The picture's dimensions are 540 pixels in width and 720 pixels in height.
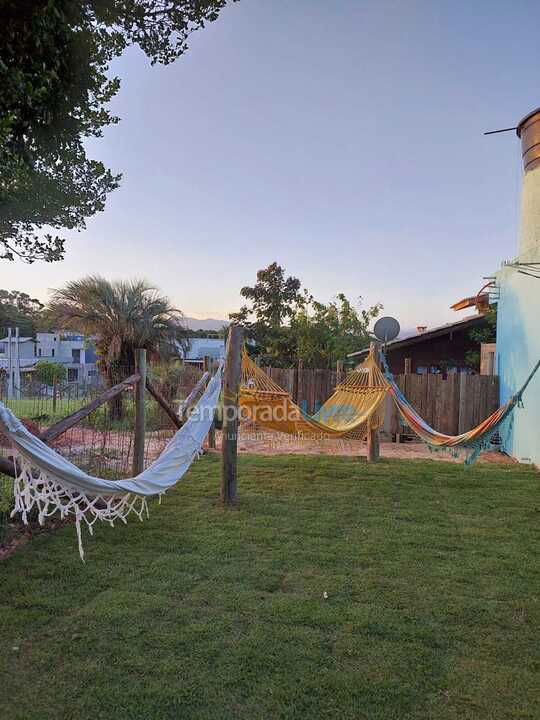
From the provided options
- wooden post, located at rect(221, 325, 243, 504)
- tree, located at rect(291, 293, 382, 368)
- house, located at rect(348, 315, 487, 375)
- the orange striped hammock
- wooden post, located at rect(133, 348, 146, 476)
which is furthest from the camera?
tree, located at rect(291, 293, 382, 368)

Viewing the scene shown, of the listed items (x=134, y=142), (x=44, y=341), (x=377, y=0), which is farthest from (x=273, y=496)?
(x=44, y=341)

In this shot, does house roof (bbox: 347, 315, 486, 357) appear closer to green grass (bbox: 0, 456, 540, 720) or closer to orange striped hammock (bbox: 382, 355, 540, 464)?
orange striped hammock (bbox: 382, 355, 540, 464)

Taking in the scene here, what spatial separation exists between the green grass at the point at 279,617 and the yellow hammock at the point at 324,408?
1.22m

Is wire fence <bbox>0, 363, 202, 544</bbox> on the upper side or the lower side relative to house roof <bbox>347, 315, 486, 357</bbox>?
lower

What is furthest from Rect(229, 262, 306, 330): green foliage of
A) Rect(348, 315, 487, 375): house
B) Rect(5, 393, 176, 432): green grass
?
Rect(5, 393, 176, 432): green grass

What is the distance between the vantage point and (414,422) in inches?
212

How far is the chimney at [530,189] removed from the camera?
5.89m

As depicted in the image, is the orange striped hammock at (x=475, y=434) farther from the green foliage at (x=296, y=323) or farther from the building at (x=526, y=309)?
the green foliage at (x=296, y=323)

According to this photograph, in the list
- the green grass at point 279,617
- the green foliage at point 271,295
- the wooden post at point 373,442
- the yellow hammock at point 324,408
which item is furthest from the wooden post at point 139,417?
the green foliage at point 271,295

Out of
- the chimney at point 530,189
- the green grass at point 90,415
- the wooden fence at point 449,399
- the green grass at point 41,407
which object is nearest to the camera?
the green grass at point 90,415

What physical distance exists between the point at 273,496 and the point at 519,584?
2142 mm

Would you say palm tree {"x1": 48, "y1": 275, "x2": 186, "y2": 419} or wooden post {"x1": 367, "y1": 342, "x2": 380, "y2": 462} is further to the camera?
palm tree {"x1": 48, "y1": 275, "x2": 186, "y2": 419}

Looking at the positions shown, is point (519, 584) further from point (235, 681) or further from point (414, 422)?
point (414, 422)

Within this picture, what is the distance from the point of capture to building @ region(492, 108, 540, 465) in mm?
5680
